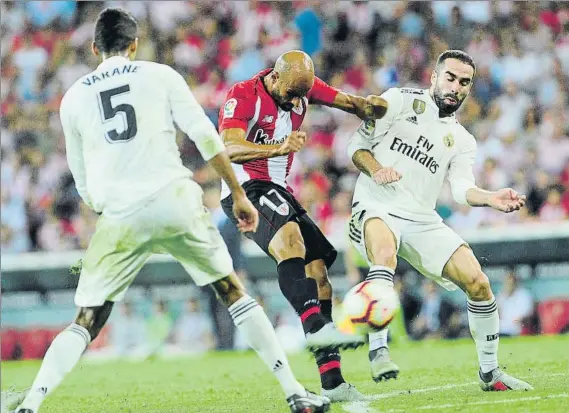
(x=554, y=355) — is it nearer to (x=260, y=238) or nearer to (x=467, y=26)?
(x=260, y=238)

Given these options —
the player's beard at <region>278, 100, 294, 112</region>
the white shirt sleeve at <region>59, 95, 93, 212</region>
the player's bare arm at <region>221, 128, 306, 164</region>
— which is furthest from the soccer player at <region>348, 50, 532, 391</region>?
the white shirt sleeve at <region>59, 95, 93, 212</region>

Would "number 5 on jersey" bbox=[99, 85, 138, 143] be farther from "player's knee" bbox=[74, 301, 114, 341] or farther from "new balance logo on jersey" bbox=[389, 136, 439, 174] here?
"new balance logo on jersey" bbox=[389, 136, 439, 174]

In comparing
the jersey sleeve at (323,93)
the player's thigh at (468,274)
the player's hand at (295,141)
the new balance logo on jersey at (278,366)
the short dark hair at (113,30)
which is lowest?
the new balance logo on jersey at (278,366)

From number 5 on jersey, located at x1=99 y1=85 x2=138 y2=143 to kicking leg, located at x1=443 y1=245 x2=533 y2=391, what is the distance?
2878mm

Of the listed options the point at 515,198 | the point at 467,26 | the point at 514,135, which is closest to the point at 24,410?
the point at 515,198

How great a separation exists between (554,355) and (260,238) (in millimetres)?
4569

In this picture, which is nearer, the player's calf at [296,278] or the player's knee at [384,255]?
the player's calf at [296,278]

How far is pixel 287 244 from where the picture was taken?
7.62 metres

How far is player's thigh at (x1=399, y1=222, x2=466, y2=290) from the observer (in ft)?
26.2

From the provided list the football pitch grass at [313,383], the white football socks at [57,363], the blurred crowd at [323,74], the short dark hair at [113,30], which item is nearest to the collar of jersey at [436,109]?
the football pitch grass at [313,383]

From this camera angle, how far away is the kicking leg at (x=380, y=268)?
7.50 m

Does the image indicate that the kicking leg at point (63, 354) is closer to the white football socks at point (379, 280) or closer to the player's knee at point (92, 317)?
the player's knee at point (92, 317)

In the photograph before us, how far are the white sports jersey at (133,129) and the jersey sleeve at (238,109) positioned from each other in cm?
141

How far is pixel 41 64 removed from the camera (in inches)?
829
